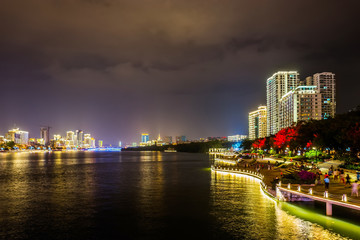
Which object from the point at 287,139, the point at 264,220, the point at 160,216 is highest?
the point at 287,139

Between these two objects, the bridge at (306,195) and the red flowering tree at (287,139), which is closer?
the bridge at (306,195)

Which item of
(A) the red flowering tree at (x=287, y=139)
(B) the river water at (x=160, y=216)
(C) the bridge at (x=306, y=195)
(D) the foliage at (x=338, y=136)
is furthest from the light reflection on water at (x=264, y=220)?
(A) the red flowering tree at (x=287, y=139)

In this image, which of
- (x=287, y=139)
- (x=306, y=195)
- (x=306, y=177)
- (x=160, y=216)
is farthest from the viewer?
(x=287, y=139)

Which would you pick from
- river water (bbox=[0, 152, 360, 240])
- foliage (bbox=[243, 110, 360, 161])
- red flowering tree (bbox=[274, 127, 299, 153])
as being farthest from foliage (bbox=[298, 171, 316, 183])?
red flowering tree (bbox=[274, 127, 299, 153])

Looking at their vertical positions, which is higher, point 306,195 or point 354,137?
point 354,137

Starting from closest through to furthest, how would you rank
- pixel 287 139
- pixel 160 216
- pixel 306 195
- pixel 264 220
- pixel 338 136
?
pixel 264 220 < pixel 306 195 < pixel 160 216 < pixel 338 136 < pixel 287 139

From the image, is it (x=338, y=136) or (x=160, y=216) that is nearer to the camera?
(x=160, y=216)

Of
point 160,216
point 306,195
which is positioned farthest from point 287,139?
point 160,216

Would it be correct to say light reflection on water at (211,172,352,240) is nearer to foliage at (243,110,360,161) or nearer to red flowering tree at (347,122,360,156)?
red flowering tree at (347,122,360,156)

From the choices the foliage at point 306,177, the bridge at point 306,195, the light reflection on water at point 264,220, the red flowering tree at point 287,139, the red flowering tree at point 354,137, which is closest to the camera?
the light reflection on water at point 264,220

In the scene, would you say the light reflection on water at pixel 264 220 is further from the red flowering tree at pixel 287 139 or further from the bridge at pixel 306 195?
the red flowering tree at pixel 287 139

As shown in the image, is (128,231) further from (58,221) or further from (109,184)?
(109,184)

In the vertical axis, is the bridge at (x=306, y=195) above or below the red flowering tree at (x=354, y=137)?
below

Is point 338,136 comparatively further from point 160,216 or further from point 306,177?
point 160,216
